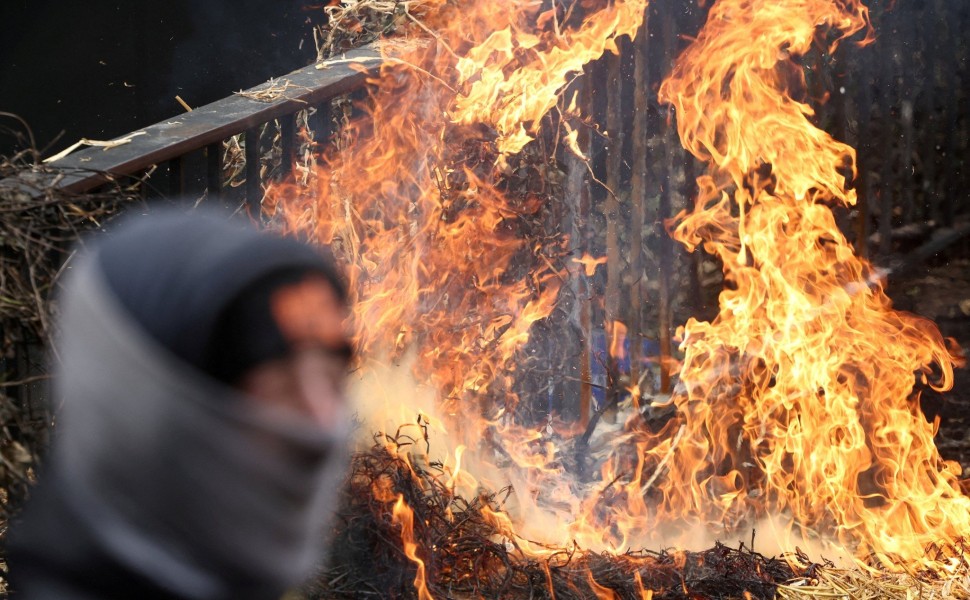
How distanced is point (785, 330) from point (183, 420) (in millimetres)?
5023

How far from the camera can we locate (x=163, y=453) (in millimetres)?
1432

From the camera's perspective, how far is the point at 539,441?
19.6 ft

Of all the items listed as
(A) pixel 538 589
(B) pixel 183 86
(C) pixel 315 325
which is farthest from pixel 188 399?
(B) pixel 183 86

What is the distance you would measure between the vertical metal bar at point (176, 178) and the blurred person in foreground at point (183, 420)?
2156 millimetres

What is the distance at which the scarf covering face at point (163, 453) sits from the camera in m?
1.42

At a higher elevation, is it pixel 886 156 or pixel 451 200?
pixel 886 156

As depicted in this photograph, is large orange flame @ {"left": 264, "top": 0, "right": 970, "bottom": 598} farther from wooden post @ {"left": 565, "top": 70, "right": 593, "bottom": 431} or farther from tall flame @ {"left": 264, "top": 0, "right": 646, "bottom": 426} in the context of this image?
wooden post @ {"left": 565, "top": 70, "right": 593, "bottom": 431}

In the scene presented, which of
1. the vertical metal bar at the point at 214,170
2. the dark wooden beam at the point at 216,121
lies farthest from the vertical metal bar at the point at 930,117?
the vertical metal bar at the point at 214,170

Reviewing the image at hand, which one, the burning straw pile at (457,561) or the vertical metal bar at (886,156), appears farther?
the vertical metal bar at (886,156)

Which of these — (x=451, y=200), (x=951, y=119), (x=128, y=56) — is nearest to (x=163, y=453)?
(x=451, y=200)

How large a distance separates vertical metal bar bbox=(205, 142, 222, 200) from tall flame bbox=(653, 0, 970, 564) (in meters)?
3.40

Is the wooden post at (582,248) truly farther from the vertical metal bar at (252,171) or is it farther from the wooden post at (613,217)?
the vertical metal bar at (252,171)

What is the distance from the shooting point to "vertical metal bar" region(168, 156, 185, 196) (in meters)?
3.60

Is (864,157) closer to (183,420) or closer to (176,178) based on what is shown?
(176,178)
